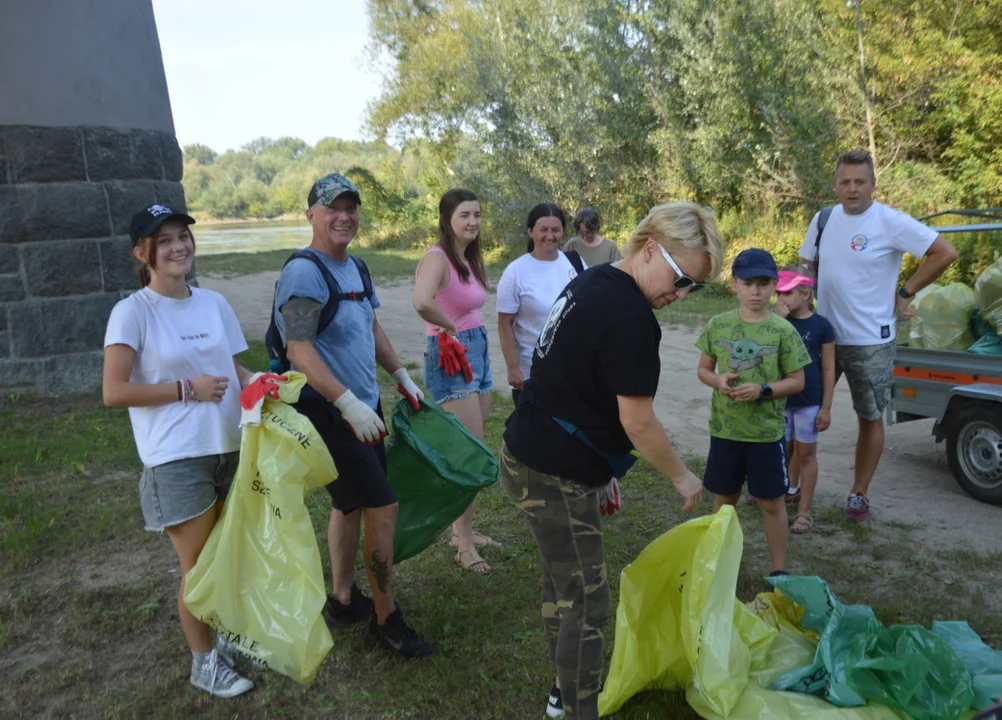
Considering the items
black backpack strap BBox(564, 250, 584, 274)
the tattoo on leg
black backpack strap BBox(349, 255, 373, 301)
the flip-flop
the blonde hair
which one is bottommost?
the flip-flop

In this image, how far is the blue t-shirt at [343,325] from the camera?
10.4 feet

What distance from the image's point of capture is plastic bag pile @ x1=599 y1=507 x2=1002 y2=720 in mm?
2691

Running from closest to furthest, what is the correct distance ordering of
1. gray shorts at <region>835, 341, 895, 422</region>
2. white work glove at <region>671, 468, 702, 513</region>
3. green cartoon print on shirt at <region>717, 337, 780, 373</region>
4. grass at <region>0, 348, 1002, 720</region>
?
white work glove at <region>671, 468, 702, 513</region>
grass at <region>0, 348, 1002, 720</region>
green cartoon print on shirt at <region>717, 337, 780, 373</region>
gray shorts at <region>835, 341, 895, 422</region>

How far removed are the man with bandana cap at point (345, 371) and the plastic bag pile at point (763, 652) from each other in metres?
1.01

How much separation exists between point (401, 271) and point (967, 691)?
Result: 60.8 feet

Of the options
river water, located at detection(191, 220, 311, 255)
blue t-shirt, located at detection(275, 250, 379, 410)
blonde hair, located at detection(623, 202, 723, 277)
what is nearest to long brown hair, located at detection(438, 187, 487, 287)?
blue t-shirt, located at detection(275, 250, 379, 410)

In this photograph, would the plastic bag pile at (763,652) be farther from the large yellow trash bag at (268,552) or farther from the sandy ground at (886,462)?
the sandy ground at (886,462)

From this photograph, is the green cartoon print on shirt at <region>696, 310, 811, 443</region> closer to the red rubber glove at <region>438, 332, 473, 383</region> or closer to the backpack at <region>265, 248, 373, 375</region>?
the red rubber glove at <region>438, 332, 473, 383</region>

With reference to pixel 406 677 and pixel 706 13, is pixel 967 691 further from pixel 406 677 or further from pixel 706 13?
pixel 706 13

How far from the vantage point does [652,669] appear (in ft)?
9.87

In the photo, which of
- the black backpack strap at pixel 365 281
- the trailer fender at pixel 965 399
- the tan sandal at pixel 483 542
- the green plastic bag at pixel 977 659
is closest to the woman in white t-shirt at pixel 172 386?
the black backpack strap at pixel 365 281

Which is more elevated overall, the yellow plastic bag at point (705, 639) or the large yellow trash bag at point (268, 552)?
the large yellow trash bag at point (268, 552)

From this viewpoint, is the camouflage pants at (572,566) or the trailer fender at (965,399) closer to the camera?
the camouflage pants at (572,566)

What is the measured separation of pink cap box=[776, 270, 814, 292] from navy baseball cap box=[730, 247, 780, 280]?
65cm
